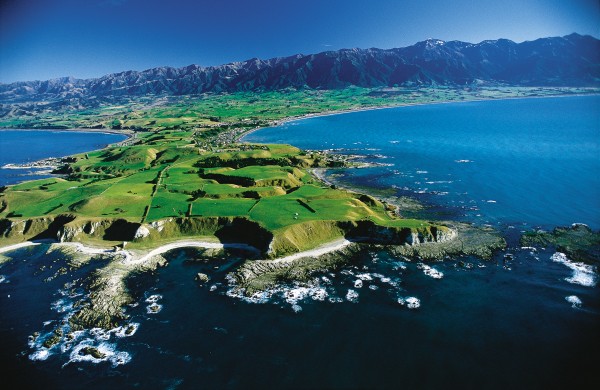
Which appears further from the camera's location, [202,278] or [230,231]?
[230,231]

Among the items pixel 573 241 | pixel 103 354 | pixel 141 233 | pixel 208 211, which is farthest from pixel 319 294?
pixel 573 241

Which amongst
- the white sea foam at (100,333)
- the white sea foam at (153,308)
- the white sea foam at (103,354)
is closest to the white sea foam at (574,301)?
the white sea foam at (153,308)

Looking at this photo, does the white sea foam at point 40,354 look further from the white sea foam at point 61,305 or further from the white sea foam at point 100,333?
the white sea foam at point 61,305

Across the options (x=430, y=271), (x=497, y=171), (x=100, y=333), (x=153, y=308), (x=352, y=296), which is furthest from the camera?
(x=497, y=171)

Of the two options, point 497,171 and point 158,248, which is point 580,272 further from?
point 497,171

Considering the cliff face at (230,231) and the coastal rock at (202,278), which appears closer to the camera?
the coastal rock at (202,278)

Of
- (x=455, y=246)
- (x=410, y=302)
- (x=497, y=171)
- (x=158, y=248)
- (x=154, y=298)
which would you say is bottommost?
(x=410, y=302)
